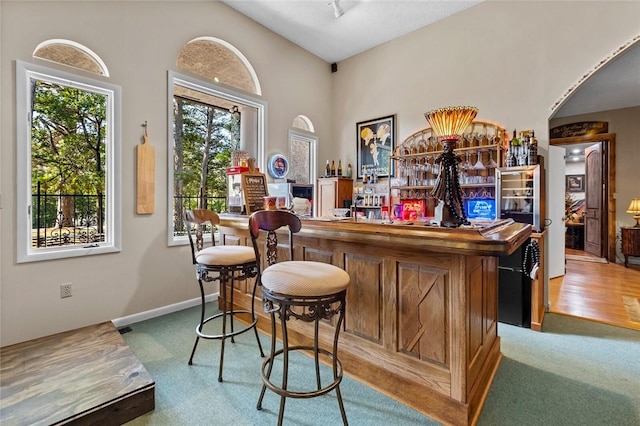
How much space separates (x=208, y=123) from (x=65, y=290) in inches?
101

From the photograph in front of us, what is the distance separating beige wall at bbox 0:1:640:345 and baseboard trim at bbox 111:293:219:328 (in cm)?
6

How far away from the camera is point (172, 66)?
3.38 meters

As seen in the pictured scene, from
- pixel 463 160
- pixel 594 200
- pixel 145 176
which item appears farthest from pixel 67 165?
pixel 594 200

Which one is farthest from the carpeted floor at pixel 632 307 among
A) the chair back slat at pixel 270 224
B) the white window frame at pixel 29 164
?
the white window frame at pixel 29 164

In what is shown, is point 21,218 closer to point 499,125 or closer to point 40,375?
point 40,375

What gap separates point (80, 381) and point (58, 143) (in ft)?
7.13

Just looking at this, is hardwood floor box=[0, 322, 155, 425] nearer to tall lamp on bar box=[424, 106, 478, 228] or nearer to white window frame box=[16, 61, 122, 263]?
white window frame box=[16, 61, 122, 263]

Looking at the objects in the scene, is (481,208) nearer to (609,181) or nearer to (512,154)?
(512,154)

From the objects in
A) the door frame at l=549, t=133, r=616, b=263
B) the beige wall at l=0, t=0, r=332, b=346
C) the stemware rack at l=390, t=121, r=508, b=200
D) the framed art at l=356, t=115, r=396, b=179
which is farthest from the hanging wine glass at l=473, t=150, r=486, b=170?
the door frame at l=549, t=133, r=616, b=263

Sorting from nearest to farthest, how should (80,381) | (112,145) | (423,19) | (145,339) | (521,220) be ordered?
(80,381) → (145,339) → (112,145) → (521,220) → (423,19)

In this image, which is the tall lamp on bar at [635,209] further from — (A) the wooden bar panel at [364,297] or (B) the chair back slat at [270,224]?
(B) the chair back slat at [270,224]

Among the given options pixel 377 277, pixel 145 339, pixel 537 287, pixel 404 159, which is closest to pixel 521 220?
pixel 537 287

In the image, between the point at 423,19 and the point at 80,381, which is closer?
the point at 80,381

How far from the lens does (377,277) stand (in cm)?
193
